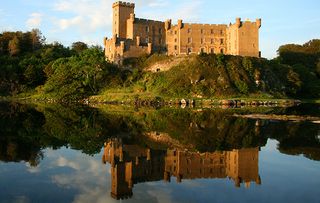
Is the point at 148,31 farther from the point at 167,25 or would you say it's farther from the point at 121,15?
the point at 121,15

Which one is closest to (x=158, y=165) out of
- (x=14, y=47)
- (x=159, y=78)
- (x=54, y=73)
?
(x=159, y=78)

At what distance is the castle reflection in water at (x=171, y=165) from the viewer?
13.5 meters

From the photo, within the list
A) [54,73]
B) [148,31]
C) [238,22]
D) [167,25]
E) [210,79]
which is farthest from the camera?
[167,25]

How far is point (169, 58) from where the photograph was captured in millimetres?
86000

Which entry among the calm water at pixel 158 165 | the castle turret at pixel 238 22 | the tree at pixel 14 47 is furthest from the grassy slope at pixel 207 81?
the calm water at pixel 158 165

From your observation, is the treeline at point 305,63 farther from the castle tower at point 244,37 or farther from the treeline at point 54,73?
the treeline at point 54,73

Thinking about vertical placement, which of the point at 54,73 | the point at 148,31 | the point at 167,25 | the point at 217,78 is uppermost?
the point at 167,25

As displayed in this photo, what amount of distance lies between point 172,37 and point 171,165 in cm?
7506

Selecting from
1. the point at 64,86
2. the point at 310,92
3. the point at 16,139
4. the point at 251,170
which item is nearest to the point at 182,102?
the point at 64,86

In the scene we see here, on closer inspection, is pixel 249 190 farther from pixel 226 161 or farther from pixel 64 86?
pixel 64 86

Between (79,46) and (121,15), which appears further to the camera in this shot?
(79,46)

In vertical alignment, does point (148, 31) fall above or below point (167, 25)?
below

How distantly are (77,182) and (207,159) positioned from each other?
6.53m

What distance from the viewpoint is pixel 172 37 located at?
88750 millimetres
